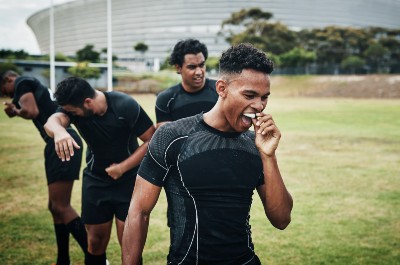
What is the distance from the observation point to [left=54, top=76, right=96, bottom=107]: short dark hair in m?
4.00

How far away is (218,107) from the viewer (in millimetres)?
2576

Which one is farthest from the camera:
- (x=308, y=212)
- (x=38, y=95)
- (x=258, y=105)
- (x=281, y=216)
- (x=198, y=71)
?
(x=308, y=212)

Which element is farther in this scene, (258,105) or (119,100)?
(119,100)

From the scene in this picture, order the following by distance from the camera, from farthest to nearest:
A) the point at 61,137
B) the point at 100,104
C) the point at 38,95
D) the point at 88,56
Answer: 1. the point at 88,56
2. the point at 38,95
3. the point at 100,104
4. the point at 61,137

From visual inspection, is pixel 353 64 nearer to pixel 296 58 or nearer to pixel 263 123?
pixel 296 58

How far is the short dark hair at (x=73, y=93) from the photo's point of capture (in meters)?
4.00

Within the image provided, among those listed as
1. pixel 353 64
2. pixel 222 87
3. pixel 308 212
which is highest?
pixel 353 64

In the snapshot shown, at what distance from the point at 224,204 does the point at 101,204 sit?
2.29m

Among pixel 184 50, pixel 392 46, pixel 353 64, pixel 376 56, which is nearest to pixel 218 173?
pixel 184 50

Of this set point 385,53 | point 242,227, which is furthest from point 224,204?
point 385,53

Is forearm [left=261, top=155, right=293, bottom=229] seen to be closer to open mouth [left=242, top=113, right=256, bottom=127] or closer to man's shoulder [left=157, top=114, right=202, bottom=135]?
open mouth [left=242, top=113, right=256, bottom=127]

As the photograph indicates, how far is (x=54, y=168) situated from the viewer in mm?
5172

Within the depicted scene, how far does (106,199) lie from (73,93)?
3.92ft

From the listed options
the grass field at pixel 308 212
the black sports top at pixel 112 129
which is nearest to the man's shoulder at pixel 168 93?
the black sports top at pixel 112 129
